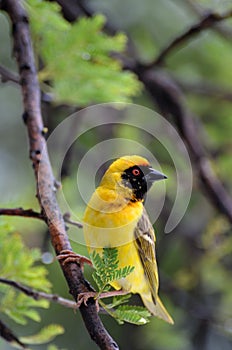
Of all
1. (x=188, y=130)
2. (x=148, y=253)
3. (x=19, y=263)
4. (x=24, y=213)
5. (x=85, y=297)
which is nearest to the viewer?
(x=85, y=297)

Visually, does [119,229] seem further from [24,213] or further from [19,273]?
[19,273]

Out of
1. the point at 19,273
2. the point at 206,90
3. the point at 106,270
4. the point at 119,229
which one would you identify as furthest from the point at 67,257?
the point at 206,90

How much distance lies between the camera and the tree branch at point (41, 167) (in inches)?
44.2

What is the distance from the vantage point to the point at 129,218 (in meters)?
1.61

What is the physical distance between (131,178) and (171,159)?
2.14 metres

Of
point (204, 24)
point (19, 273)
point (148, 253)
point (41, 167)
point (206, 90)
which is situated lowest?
point (148, 253)

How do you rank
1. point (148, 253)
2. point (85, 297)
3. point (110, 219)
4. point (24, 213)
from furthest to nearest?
point (148, 253) < point (110, 219) < point (24, 213) < point (85, 297)

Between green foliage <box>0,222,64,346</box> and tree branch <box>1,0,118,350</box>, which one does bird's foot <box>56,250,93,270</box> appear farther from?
green foliage <box>0,222,64,346</box>

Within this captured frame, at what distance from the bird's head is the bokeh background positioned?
858mm

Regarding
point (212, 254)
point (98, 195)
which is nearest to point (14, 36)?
point (98, 195)

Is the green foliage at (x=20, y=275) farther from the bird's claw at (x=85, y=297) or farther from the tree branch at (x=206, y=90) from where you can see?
the tree branch at (x=206, y=90)

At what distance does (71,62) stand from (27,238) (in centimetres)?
151

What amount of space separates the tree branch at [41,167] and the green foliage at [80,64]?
9.0 inches

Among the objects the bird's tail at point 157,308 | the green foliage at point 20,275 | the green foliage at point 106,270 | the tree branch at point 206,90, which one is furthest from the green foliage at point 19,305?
the tree branch at point 206,90
